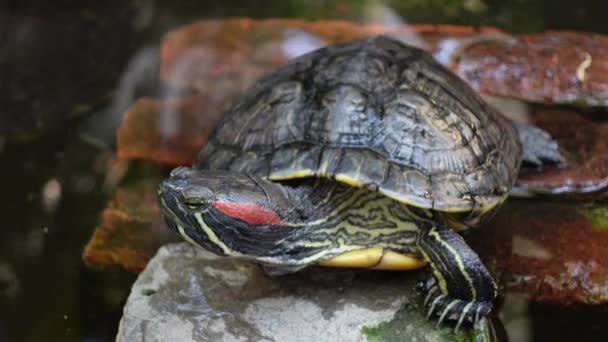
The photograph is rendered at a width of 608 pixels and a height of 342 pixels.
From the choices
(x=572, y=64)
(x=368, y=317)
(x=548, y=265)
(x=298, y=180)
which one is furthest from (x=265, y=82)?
(x=572, y=64)


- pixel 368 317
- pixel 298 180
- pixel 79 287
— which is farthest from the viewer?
pixel 79 287

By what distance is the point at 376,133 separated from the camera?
2.82 meters

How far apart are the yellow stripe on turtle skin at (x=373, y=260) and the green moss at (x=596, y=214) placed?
1004 millimetres

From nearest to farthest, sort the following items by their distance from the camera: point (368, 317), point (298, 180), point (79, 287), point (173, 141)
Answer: point (368, 317) → point (298, 180) → point (79, 287) → point (173, 141)

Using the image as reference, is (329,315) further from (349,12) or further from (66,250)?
(349,12)

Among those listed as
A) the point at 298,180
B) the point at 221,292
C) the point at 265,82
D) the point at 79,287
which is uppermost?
the point at 265,82

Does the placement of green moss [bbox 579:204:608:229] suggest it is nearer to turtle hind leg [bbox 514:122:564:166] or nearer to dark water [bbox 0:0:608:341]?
turtle hind leg [bbox 514:122:564:166]

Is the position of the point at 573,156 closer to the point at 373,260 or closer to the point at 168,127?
the point at 373,260

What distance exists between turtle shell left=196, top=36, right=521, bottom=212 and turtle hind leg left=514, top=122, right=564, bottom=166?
283mm

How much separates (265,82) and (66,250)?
4.55ft

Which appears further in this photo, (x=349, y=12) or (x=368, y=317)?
(x=349, y=12)

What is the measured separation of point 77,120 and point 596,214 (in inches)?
125

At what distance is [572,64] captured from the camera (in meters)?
4.19

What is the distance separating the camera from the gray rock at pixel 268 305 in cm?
267
